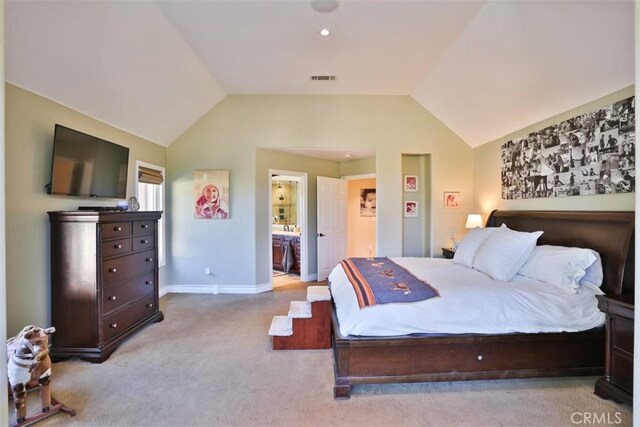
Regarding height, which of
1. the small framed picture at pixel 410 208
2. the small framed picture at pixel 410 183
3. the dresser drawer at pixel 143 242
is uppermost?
the small framed picture at pixel 410 183

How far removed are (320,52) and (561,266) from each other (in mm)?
3153

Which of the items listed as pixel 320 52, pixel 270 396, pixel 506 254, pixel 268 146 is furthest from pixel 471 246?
pixel 268 146

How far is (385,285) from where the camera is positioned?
2.44 m

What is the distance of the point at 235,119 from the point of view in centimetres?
460

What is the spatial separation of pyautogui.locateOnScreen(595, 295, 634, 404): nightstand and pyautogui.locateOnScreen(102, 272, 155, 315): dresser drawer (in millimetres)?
3995

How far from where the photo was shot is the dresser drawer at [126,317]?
267 cm

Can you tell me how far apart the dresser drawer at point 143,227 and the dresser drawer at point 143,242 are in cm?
5

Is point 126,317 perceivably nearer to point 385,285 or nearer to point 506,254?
point 385,285

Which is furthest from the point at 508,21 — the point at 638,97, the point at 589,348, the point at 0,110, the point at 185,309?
the point at 185,309

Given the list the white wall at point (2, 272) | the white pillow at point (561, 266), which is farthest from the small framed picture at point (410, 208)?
the white wall at point (2, 272)

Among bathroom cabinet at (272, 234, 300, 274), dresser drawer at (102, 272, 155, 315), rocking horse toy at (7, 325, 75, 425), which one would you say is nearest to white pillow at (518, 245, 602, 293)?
rocking horse toy at (7, 325, 75, 425)

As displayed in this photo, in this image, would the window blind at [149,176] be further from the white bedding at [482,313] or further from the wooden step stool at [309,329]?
the white bedding at [482,313]

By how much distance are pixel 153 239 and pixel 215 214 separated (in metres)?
1.20

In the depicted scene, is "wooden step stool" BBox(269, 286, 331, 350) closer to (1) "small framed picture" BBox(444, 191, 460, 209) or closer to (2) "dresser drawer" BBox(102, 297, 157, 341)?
(2) "dresser drawer" BBox(102, 297, 157, 341)
